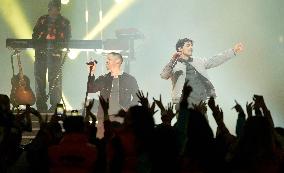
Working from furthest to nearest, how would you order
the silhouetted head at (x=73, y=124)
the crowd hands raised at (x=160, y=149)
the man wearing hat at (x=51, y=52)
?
the man wearing hat at (x=51, y=52), the silhouetted head at (x=73, y=124), the crowd hands raised at (x=160, y=149)

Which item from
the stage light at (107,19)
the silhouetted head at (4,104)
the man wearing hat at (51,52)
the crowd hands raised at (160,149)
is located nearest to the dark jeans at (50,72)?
the man wearing hat at (51,52)

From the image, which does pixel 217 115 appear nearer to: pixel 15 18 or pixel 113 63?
pixel 113 63

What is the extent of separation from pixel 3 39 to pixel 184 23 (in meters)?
4.25

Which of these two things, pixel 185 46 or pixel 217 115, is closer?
pixel 217 115

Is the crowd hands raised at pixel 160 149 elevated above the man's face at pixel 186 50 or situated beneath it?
situated beneath

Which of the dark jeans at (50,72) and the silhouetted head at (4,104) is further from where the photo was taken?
the dark jeans at (50,72)

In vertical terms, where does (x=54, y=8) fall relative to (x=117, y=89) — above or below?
above

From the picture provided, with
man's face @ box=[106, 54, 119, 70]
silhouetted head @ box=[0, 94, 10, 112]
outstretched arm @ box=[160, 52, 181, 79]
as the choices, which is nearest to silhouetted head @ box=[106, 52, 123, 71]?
man's face @ box=[106, 54, 119, 70]

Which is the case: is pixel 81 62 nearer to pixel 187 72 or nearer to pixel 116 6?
pixel 116 6

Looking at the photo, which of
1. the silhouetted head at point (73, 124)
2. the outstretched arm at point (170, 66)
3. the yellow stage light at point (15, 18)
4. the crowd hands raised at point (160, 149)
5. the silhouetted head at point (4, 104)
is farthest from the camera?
the yellow stage light at point (15, 18)

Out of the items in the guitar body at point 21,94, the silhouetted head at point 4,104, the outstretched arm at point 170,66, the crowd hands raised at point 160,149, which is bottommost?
the crowd hands raised at point 160,149

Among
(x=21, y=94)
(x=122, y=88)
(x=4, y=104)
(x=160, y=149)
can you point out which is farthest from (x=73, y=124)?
(x=21, y=94)

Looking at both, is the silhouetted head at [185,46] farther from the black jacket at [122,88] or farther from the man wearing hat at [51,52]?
the man wearing hat at [51,52]

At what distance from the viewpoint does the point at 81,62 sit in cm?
1256
